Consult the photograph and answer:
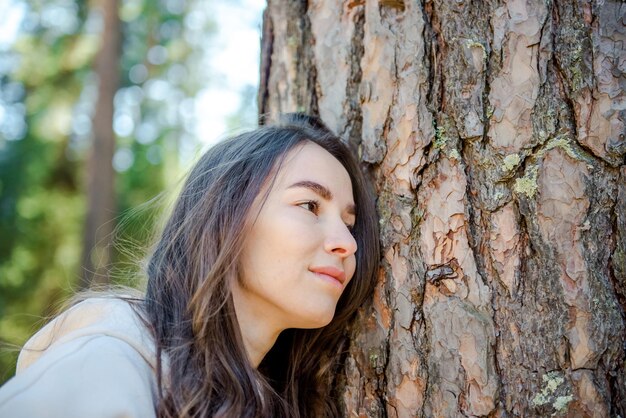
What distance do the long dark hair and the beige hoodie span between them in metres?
0.06

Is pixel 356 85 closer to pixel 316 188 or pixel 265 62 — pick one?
pixel 316 188

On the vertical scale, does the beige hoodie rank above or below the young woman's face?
below

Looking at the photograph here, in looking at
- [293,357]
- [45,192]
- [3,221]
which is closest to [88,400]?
[293,357]

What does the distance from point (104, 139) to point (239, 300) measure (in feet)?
24.0

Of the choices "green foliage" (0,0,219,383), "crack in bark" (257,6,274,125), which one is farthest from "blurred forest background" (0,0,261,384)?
"crack in bark" (257,6,274,125)

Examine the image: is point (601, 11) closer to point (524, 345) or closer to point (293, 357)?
point (524, 345)

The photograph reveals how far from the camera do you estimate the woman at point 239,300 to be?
5.34 ft

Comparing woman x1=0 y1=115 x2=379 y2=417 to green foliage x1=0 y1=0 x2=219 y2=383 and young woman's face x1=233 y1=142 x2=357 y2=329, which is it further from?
green foliage x1=0 y1=0 x2=219 y2=383

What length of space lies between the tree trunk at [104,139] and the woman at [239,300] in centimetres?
638

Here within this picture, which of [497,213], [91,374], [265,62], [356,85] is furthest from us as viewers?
[265,62]

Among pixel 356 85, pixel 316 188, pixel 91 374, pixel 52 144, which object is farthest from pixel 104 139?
pixel 91 374

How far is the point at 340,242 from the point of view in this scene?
1960 millimetres

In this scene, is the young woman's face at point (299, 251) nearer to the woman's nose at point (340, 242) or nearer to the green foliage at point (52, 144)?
the woman's nose at point (340, 242)

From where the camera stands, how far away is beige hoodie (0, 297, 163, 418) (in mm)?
1467
